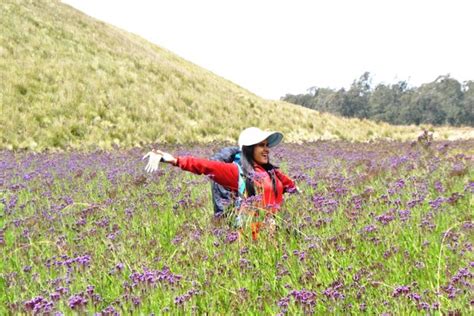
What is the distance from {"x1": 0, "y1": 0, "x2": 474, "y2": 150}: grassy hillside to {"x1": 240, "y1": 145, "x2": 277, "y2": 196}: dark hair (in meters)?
12.0

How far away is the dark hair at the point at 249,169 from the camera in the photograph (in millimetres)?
4684

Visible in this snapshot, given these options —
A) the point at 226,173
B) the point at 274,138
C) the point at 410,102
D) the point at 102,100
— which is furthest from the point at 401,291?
the point at 410,102

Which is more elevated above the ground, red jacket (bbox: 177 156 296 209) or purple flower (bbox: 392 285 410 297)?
purple flower (bbox: 392 285 410 297)

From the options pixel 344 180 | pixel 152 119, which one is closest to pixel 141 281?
pixel 344 180

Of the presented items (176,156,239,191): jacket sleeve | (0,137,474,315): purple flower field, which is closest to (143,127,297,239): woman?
(176,156,239,191): jacket sleeve

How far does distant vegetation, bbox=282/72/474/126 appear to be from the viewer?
10481cm

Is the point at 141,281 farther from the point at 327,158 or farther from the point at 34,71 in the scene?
the point at 34,71

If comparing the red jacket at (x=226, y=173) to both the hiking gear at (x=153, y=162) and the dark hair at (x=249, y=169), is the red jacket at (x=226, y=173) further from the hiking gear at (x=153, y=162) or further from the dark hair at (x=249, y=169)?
the hiking gear at (x=153, y=162)

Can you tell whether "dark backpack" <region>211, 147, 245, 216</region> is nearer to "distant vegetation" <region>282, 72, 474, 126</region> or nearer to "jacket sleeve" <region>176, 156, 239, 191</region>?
"jacket sleeve" <region>176, 156, 239, 191</region>

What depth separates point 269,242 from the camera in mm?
3836

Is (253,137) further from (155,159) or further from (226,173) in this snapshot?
(155,159)

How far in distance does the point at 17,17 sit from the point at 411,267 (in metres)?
27.6

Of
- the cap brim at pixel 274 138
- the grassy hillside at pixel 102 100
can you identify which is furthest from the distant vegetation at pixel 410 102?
the cap brim at pixel 274 138

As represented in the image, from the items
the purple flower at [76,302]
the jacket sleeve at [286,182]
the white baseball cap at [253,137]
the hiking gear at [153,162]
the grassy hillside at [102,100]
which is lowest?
the grassy hillside at [102,100]
